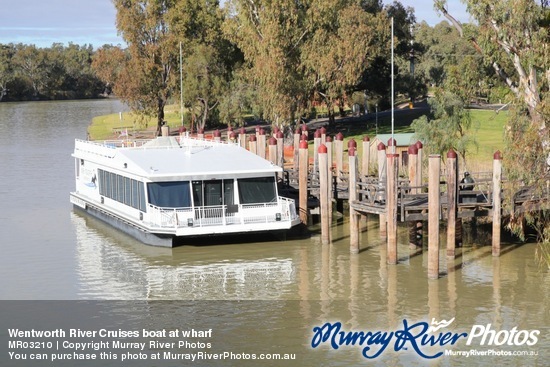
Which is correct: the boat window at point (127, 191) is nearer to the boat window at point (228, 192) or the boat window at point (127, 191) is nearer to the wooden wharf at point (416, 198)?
the boat window at point (228, 192)

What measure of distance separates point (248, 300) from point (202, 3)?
5381 cm

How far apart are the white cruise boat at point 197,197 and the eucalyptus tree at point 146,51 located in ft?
127

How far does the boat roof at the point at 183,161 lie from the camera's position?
33875mm

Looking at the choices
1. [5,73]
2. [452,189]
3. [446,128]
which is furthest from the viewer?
[5,73]

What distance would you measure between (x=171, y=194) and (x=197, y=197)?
0.95 meters

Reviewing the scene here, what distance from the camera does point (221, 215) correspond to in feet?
110

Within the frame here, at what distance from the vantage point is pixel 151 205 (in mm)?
33656

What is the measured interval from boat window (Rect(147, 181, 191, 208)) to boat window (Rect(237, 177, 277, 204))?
207 centimetres

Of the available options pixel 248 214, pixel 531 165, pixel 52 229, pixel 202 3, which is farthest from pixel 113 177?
pixel 202 3

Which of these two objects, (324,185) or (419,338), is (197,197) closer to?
(324,185)

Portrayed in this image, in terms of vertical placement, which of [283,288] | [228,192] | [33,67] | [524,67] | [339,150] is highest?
[33,67]

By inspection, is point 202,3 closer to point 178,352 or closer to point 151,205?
point 151,205

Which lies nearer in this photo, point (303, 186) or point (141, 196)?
point (141, 196)

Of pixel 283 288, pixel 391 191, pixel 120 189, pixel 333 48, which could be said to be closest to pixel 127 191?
pixel 120 189
